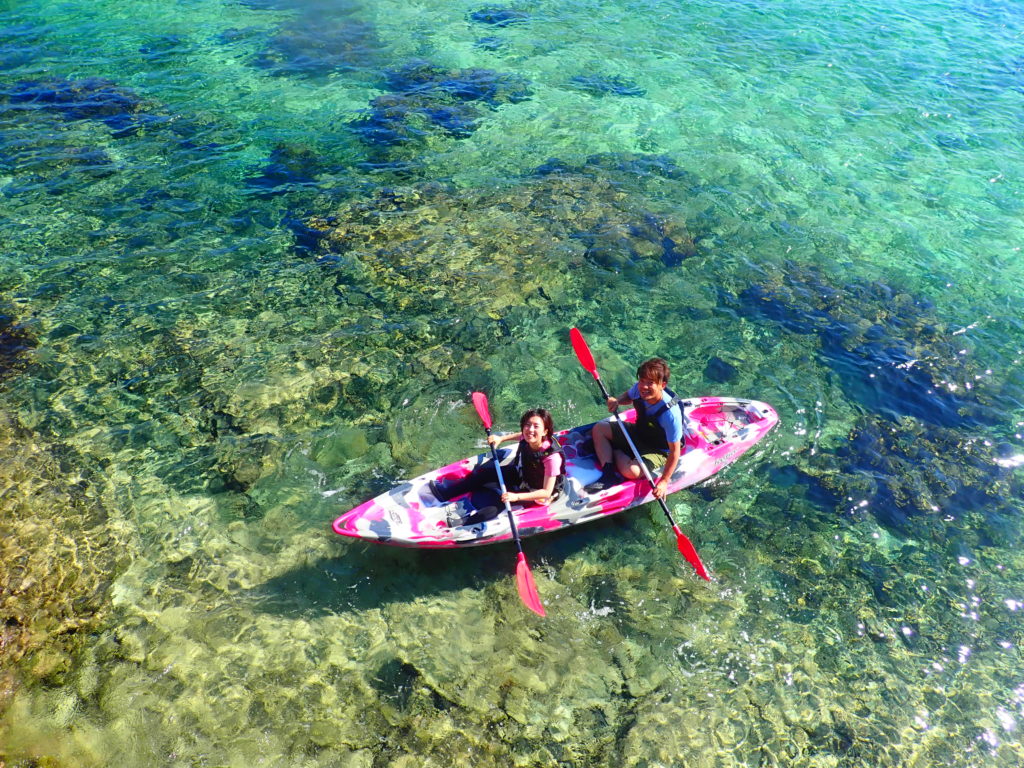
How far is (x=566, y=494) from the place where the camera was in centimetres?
787

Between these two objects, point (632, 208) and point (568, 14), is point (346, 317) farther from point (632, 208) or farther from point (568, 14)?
point (568, 14)

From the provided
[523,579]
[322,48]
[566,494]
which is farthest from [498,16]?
[523,579]

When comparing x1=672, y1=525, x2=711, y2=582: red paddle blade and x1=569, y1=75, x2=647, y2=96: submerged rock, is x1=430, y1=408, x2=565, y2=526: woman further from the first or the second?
x1=569, y1=75, x2=647, y2=96: submerged rock

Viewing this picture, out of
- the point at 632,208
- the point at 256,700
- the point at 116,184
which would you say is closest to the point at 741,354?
the point at 632,208

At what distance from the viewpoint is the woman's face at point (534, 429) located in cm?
730

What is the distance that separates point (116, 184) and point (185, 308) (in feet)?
15.6

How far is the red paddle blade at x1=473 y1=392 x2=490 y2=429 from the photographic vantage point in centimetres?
866

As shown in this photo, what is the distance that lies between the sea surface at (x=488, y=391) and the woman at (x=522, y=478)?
2.10ft

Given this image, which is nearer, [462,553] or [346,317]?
[462,553]

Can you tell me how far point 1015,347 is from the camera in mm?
11258

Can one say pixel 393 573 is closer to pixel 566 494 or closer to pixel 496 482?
pixel 496 482

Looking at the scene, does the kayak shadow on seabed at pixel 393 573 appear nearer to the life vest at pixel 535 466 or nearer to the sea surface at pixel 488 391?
the sea surface at pixel 488 391

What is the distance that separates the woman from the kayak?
86 millimetres

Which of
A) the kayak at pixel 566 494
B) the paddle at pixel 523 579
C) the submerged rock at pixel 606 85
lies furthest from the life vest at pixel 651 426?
the submerged rock at pixel 606 85
